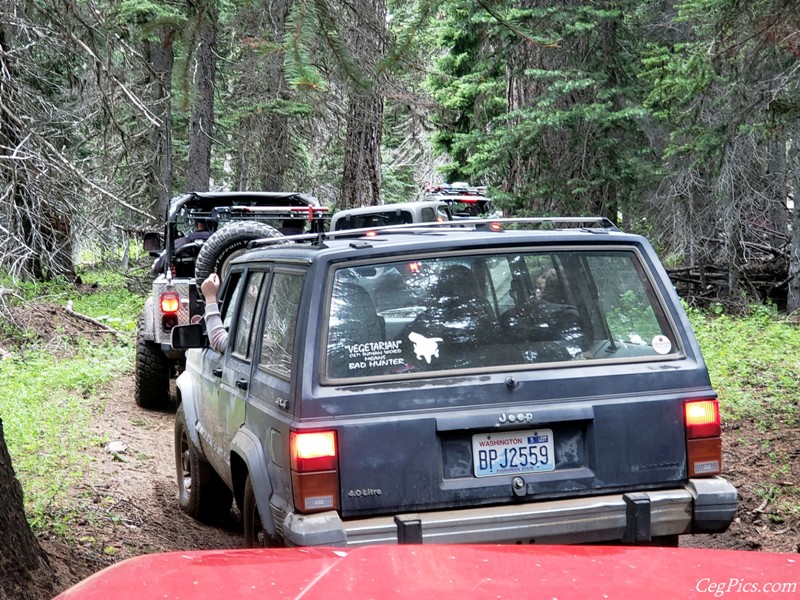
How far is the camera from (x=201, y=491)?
659cm

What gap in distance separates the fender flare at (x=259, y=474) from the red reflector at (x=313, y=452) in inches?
17.2

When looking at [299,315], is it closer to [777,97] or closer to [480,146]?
[777,97]

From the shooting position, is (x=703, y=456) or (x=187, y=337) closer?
(x=703, y=456)

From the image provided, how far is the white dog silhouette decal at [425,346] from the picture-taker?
4.34 metres

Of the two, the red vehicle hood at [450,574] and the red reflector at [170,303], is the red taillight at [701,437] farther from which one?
the red reflector at [170,303]

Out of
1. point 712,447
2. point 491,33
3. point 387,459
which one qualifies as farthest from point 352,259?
point 491,33

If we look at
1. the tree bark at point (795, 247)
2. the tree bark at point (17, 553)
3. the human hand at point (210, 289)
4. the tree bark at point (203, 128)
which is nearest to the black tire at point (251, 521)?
the tree bark at point (17, 553)

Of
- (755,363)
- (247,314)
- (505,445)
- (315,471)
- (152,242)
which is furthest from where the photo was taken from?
(755,363)

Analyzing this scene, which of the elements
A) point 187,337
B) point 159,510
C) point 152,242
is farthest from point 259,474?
point 152,242

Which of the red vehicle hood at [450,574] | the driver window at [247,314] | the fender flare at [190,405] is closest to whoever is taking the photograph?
the red vehicle hood at [450,574]

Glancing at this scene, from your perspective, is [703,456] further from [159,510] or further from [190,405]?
[159,510]

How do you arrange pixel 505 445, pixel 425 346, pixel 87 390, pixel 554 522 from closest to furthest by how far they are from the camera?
1. pixel 554 522
2. pixel 505 445
3. pixel 425 346
4. pixel 87 390

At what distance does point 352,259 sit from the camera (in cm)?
443

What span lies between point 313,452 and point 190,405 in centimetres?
292
